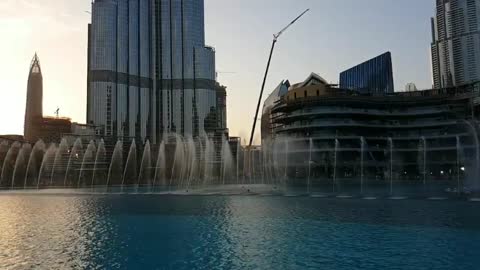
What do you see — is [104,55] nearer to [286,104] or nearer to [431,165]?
[286,104]

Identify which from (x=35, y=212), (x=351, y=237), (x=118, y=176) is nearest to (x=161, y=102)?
(x=118, y=176)

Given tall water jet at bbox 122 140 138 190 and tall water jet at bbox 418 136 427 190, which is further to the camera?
tall water jet at bbox 418 136 427 190

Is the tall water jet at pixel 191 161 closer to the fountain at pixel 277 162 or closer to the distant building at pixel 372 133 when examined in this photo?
the fountain at pixel 277 162

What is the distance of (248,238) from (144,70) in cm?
17542

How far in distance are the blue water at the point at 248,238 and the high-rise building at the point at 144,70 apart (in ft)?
499

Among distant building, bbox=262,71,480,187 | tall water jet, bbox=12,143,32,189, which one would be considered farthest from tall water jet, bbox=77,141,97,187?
distant building, bbox=262,71,480,187

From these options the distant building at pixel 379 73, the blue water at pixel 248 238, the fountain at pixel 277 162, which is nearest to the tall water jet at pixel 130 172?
the fountain at pixel 277 162

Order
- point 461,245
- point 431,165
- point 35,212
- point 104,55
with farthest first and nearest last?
point 104,55 → point 431,165 → point 35,212 → point 461,245

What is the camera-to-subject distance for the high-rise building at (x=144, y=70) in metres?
184

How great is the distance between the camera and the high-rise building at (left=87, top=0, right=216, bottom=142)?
7264 inches

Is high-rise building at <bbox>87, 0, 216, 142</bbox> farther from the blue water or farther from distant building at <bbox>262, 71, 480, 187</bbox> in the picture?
the blue water

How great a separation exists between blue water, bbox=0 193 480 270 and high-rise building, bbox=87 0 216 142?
152228 millimetres

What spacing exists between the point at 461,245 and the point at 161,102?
182 metres

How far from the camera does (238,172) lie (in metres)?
113
